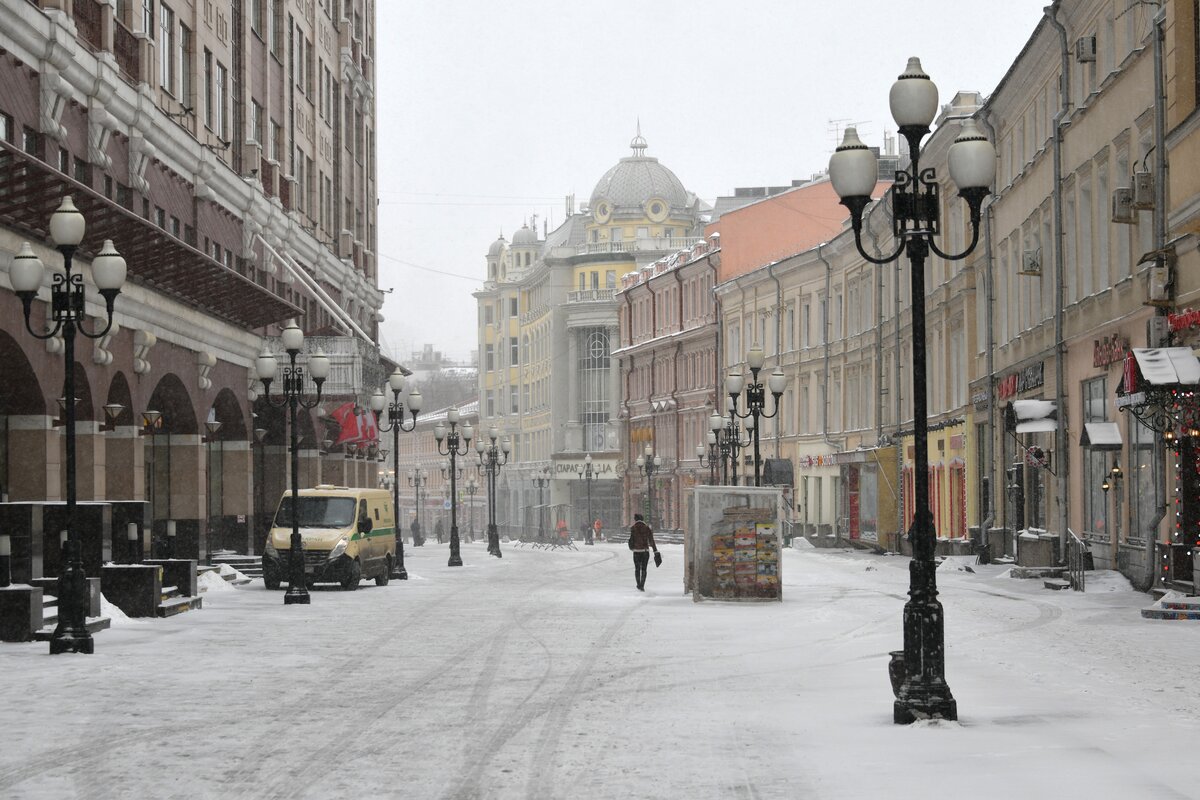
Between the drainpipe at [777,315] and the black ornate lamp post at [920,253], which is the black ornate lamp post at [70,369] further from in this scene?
the drainpipe at [777,315]

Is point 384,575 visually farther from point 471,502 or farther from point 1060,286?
point 471,502

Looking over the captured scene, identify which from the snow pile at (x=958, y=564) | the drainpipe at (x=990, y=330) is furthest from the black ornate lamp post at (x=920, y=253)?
the drainpipe at (x=990, y=330)

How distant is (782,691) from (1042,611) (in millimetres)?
11151

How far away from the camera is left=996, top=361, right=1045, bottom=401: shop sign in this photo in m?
38.6

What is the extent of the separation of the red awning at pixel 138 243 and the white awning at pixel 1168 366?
14524 mm

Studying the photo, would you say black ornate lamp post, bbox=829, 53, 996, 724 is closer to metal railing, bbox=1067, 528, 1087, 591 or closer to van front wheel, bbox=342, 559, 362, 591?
metal railing, bbox=1067, 528, 1087, 591

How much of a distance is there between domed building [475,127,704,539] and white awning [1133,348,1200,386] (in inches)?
3197

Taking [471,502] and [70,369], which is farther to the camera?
[471,502]

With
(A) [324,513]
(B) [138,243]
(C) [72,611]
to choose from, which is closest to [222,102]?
(A) [324,513]

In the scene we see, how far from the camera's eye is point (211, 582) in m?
34.3

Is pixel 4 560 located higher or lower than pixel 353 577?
higher

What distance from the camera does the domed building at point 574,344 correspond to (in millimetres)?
116062

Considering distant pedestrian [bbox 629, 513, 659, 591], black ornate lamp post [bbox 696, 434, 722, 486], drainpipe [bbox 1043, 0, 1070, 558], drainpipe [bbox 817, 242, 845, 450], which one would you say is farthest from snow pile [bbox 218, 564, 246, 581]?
drainpipe [bbox 817, 242, 845, 450]

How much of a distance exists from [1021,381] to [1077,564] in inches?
406
